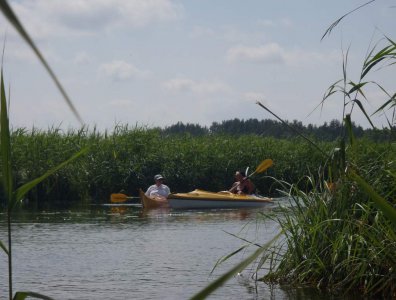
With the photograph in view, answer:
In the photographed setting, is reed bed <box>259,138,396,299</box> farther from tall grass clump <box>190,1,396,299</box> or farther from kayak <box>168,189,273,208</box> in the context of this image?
kayak <box>168,189,273,208</box>

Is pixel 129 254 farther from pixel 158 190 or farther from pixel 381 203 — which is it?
pixel 381 203

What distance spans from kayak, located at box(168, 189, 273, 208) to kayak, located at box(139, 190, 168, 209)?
0.63ft

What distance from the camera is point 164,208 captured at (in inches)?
858

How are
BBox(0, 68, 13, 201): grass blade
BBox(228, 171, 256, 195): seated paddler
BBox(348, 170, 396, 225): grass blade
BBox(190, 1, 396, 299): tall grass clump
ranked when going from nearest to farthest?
BBox(348, 170, 396, 225): grass blade, BBox(0, 68, 13, 201): grass blade, BBox(190, 1, 396, 299): tall grass clump, BBox(228, 171, 256, 195): seated paddler

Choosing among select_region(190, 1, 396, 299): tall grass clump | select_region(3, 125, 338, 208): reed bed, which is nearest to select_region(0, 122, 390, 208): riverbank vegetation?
select_region(3, 125, 338, 208): reed bed

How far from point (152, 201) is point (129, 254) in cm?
840

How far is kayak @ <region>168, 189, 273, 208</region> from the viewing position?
21.2 m

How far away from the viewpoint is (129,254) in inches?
512

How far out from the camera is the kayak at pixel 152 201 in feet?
69.9

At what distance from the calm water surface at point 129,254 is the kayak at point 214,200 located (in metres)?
0.50

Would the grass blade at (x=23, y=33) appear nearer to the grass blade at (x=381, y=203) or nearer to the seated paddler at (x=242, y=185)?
the grass blade at (x=381, y=203)

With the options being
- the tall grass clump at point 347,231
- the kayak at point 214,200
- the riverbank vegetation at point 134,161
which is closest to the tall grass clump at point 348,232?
the tall grass clump at point 347,231

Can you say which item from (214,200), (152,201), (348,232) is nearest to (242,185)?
(214,200)

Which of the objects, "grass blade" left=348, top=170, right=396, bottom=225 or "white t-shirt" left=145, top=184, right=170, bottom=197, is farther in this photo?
"white t-shirt" left=145, top=184, right=170, bottom=197
